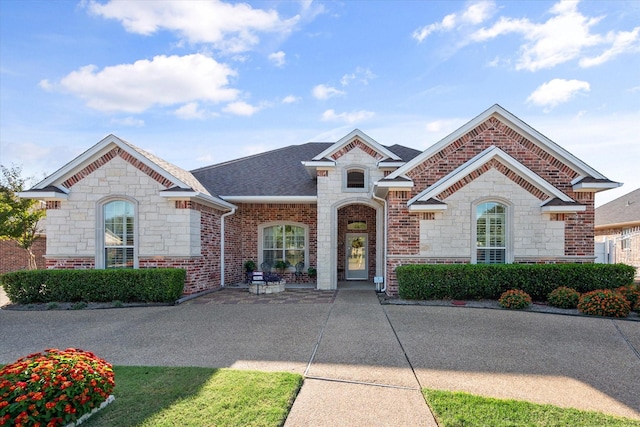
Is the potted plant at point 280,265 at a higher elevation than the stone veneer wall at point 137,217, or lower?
lower

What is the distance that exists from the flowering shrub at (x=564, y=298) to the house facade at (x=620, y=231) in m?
10.7

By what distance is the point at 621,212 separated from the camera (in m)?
22.6

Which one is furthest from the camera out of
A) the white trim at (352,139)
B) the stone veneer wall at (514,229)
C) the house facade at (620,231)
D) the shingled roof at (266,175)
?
the house facade at (620,231)

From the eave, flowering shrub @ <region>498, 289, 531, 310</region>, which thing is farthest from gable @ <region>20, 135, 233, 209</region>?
flowering shrub @ <region>498, 289, 531, 310</region>

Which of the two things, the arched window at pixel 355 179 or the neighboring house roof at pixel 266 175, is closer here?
the arched window at pixel 355 179

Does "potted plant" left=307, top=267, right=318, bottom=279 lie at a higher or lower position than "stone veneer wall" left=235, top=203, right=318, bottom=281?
lower

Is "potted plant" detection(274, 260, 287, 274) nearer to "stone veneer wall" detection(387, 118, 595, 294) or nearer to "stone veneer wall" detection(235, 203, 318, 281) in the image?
"stone veneer wall" detection(235, 203, 318, 281)

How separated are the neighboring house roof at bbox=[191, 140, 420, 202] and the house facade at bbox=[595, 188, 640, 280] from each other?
1138 centimetres

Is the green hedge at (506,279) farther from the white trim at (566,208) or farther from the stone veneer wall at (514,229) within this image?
the white trim at (566,208)

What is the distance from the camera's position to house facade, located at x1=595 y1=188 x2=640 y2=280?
19156 millimetres

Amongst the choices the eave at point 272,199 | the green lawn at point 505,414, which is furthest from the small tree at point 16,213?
the green lawn at point 505,414

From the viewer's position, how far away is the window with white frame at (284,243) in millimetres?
16656

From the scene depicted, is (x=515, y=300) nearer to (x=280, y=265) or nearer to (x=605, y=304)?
(x=605, y=304)

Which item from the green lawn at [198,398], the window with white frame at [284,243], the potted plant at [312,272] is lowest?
the potted plant at [312,272]
